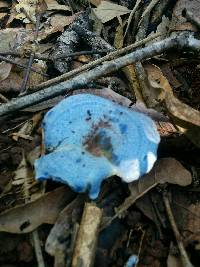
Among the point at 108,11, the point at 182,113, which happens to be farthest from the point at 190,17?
the point at 182,113

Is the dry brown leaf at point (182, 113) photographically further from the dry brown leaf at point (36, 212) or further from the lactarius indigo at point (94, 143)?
the dry brown leaf at point (36, 212)

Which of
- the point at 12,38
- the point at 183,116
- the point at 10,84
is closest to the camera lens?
the point at 183,116

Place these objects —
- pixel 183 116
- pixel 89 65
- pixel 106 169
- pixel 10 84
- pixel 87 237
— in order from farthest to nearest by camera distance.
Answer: pixel 10 84, pixel 89 65, pixel 183 116, pixel 106 169, pixel 87 237

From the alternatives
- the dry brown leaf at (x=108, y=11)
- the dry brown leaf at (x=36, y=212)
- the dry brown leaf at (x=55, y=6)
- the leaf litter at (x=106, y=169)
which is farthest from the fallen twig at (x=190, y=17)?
the dry brown leaf at (x=36, y=212)

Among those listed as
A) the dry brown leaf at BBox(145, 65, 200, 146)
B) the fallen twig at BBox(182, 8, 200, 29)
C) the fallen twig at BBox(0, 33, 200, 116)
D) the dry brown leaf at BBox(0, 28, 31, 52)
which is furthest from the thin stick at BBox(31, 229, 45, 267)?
the fallen twig at BBox(182, 8, 200, 29)

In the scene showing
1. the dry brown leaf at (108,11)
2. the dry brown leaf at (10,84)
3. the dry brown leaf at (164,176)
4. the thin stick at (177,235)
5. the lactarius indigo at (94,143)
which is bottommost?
the thin stick at (177,235)

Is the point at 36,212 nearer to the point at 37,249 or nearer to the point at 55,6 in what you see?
the point at 37,249

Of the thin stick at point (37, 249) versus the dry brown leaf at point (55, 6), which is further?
the dry brown leaf at point (55, 6)

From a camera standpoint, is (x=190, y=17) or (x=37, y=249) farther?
(x=190, y=17)
